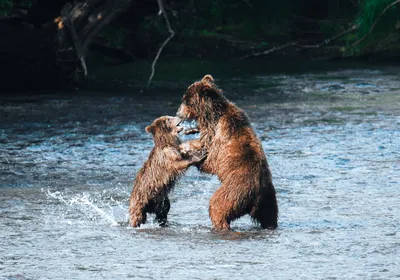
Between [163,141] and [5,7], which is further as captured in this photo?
[5,7]

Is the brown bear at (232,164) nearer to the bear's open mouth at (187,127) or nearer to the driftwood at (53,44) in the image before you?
the bear's open mouth at (187,127)

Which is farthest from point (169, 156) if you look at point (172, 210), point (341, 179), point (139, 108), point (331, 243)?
point (139, 108)

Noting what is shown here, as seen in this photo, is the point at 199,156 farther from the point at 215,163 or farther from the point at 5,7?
the point at 5,7

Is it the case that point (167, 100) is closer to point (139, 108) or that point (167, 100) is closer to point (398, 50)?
point (139, 108)

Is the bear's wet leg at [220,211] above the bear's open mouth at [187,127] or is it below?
below

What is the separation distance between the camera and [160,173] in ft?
21.9

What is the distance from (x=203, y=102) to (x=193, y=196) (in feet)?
4.10

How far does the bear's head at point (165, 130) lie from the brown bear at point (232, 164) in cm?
17

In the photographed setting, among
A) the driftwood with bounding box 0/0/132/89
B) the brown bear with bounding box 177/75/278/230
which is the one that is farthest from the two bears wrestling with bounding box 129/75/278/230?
the driftwood with bounding box 0/0/132/89

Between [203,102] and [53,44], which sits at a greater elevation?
[203,102]

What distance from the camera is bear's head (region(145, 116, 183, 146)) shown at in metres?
6.76

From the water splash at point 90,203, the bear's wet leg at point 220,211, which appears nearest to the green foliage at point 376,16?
the water splash at point 90,203

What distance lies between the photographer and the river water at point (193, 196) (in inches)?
217

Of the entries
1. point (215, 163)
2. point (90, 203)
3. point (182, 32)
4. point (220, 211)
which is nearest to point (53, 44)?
point (182, 32)
